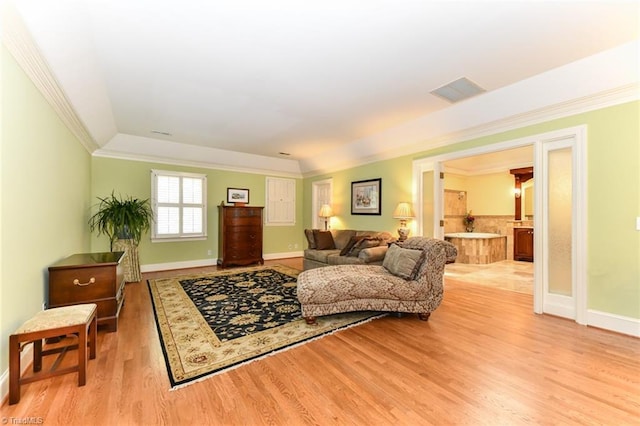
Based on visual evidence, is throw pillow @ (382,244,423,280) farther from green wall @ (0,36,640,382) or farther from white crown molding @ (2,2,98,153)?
white crown molding @ (2,2,98,153)

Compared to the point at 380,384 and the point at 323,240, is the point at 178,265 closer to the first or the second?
the point at 323,240

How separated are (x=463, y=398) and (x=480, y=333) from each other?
1236mm

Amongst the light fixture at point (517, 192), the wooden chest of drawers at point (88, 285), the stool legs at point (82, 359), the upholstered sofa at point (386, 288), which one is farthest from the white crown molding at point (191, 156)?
the light fixture at point (517, 192)

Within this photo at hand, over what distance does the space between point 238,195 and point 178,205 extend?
Answer: 1427 millimetres

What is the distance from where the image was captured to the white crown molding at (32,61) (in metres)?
1.76

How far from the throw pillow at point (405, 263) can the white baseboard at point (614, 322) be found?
6.29 ft

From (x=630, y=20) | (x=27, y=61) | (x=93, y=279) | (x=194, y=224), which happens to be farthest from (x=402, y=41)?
(x=194, y=224)

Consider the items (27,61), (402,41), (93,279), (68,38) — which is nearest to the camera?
(27,61)

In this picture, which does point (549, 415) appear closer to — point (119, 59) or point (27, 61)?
point (27, 61)

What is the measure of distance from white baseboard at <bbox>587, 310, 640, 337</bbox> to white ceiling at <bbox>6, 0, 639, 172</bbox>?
106 inches

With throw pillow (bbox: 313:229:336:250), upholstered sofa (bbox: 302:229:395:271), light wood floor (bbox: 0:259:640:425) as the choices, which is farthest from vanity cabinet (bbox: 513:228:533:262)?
throw pillow (bbox: 313:229:336:250)

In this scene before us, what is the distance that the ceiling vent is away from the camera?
3.26 metres

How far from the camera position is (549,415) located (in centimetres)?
163

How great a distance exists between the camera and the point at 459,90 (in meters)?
3.44
